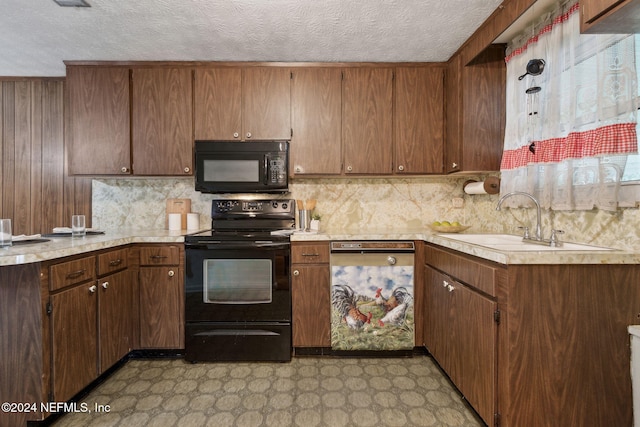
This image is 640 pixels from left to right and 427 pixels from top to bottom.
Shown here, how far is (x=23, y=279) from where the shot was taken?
1.48 meters

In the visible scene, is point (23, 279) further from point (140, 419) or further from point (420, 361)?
point (420, 361)

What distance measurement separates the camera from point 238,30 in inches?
80.8

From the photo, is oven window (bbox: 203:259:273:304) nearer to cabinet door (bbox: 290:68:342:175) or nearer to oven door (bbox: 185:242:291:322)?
oven door (bbox: 185:242:291:322)

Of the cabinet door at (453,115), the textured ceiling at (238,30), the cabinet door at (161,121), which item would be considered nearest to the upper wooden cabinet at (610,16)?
the textured ceiling at (238,30)

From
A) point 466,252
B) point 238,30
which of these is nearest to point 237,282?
point 466,252

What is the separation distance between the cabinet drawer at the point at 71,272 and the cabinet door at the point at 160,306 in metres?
0.44

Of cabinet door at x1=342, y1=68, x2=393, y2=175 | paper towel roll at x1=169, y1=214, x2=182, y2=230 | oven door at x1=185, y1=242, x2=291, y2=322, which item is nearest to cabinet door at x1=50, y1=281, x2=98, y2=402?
oven door at x1=185, y1=242, x2=291, y2=322

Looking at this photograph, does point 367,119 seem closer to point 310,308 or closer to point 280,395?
point 310,308

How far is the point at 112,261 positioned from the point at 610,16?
279cm

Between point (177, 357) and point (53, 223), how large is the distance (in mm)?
1834

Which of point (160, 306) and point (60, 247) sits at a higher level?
point (60, 247)

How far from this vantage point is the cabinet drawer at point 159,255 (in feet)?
7.32

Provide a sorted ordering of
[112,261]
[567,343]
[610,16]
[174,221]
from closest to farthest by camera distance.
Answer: [610,16], [567,343], [112,261], [174,221]

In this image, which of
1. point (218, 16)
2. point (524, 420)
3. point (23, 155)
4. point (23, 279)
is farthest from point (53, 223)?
point (524, 420)
